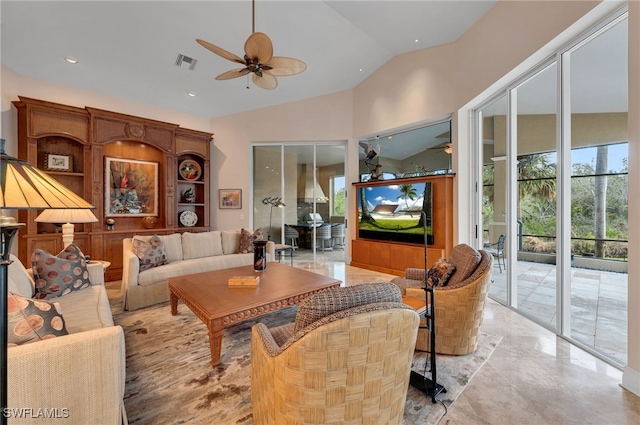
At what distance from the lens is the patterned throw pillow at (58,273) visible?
2.49 meters

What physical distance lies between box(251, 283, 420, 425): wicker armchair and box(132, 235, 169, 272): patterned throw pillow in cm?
321

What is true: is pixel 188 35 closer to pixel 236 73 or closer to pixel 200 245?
pixel 236 73

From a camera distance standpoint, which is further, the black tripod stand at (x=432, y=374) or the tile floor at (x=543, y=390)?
the black tripod stand at (x=432, y=374)

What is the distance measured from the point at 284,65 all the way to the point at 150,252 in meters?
3.08

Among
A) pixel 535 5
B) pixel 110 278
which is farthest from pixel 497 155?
pixel 110 278

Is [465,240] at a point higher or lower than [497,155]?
lower

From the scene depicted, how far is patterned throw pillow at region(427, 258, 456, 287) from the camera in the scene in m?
2.46

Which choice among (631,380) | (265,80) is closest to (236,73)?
(265,80)

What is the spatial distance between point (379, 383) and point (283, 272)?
2.30m

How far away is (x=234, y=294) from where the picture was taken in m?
2.54

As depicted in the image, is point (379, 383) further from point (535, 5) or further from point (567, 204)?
point (535, 5)

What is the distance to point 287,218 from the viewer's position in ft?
22.4

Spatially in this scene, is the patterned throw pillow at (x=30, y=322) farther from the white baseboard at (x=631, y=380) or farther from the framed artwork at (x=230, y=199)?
the framed artwork at (x=230, y=199)

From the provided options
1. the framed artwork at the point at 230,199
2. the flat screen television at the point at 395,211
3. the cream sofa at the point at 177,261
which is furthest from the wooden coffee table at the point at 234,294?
the framed artwork at the point at 230,199
